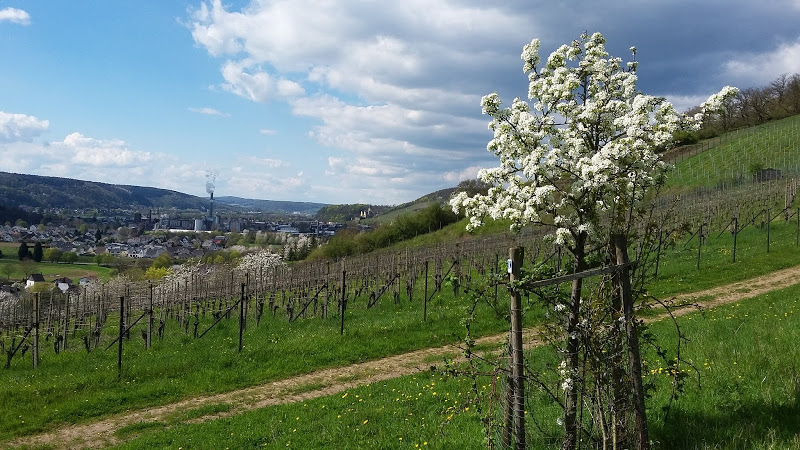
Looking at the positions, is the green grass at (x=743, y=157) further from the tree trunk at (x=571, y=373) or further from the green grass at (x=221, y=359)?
the tree trunk at (x=571, y=373)

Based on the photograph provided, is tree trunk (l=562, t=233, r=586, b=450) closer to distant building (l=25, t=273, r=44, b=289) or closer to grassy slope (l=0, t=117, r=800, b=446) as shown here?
grassy slope (l=0, t=117, r=800, b=446)

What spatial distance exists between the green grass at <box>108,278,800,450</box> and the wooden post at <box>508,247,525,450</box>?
0.48 meters

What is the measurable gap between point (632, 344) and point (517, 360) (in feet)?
3.79

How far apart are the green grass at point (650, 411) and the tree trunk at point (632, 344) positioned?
357 millimetres

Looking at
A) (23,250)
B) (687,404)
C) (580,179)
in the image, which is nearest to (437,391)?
(687,404)

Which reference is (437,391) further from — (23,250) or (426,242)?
(23,250)

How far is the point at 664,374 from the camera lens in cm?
791

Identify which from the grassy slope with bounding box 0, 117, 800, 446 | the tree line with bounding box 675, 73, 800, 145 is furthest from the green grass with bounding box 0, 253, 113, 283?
the tree line with bounding box 675, 73, 800, 145

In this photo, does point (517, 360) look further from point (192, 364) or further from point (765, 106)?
point (765, 106)

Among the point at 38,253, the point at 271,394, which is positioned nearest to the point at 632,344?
the point at 271,394

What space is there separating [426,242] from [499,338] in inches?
2286

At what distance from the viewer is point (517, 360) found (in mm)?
5273

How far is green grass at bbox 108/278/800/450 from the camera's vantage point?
5547mm

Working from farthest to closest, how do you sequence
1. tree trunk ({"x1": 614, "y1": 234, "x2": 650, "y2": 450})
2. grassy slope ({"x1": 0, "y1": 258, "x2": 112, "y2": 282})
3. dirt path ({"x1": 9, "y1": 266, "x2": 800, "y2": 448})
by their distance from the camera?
grassy slope ({"x1": 0, "y1": 258, "x2": 112, "y2": 282})
dirt path ({"x1": 9, "y1": 266, "x2": 800, "y2": 448})
tree trunk ({"x1": 614, "y1": 234, "x2": 650, "y2": 450})
